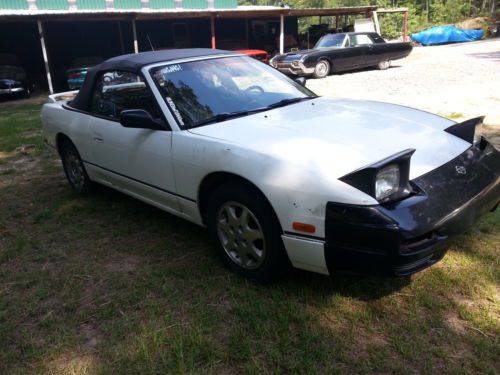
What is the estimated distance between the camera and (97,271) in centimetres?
332

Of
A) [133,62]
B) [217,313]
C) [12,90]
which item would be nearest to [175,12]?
[12,90]

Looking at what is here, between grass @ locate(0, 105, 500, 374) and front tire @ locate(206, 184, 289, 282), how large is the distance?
0.43 feet

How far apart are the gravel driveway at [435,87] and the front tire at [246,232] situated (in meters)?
5.29

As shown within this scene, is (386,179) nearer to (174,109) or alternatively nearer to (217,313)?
(217,313)

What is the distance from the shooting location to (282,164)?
2.55 meters

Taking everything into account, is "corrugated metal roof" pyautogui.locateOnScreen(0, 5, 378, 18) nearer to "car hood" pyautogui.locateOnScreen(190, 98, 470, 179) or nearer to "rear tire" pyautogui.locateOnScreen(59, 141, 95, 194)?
"rear tire" pyautogui.locateOnScreen(59, 141, 95, 194)

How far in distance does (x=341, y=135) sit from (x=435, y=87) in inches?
366

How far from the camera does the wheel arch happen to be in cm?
270

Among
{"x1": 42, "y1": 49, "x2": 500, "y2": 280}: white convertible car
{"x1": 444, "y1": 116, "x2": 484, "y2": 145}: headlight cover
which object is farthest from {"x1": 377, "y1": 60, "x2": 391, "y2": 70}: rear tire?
{"x1": 444, "y1": 116, "x2": 484, "y2": 145}: headlight cover

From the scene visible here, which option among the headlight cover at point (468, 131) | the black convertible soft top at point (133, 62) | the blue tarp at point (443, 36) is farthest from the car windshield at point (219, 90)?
the blue tarp at point (443, 36)

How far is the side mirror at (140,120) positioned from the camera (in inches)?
128

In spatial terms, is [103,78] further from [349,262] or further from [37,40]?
[37,40]

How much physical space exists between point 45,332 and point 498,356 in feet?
8.26

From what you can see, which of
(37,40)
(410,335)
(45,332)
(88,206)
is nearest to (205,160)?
(45,332)
